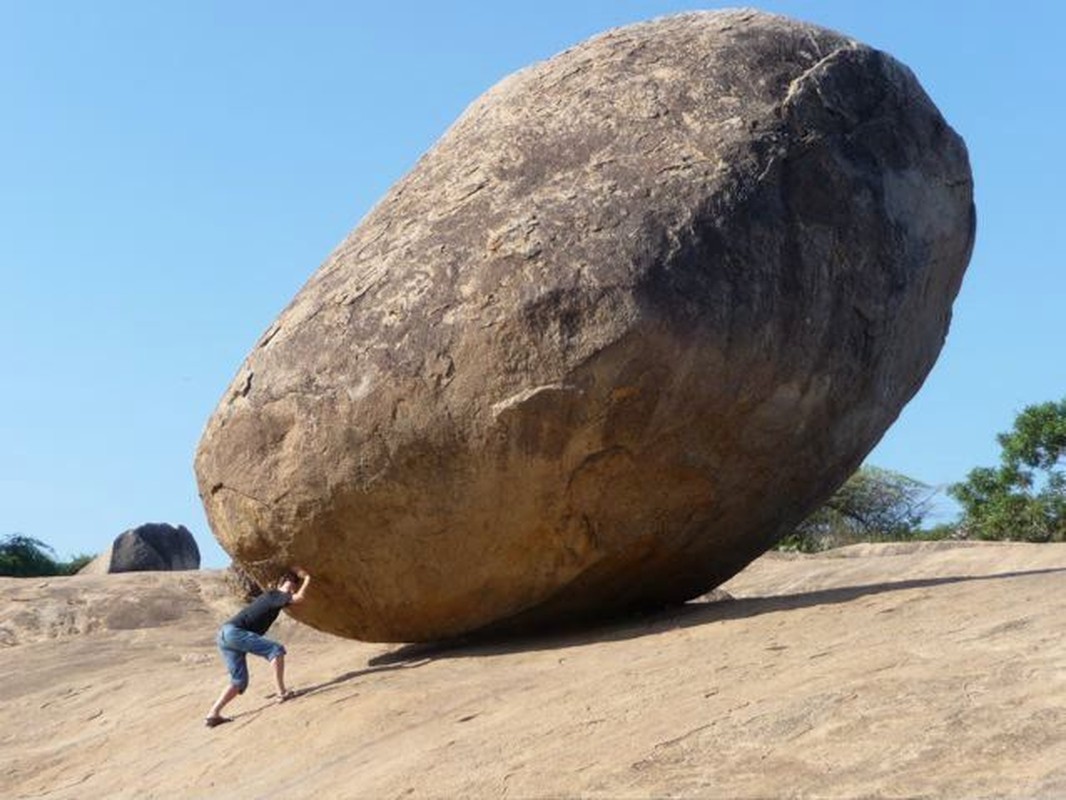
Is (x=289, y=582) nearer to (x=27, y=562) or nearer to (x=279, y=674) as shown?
(x=279, y=674)

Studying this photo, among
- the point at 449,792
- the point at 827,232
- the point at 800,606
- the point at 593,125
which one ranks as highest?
the point at 593,125

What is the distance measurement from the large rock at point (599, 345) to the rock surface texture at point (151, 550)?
12529 millimetres

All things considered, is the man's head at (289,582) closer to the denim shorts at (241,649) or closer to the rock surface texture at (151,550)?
the denim shorts at (241,649)

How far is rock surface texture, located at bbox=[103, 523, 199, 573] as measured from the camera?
67.0ft

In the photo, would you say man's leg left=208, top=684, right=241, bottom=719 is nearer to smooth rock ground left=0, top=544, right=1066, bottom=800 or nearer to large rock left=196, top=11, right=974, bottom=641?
smooth rock ground left=0, top=544, right=1066, bottom=800

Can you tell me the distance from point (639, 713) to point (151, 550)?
15.6 metres

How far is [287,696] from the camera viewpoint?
26.6 feet

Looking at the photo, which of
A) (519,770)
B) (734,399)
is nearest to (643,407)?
(734,399)

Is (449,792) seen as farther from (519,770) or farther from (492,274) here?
(492,274)

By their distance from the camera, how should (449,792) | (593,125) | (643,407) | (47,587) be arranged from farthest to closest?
(47,587) < (593,125) < (643,407) < (449,792)

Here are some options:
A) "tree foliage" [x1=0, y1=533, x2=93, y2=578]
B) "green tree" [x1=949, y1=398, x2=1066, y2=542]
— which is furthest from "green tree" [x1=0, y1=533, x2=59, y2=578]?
"green tree" [x1=949, y1=398, x2=1066, y2=542]

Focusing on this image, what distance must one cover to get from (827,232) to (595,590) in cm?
215

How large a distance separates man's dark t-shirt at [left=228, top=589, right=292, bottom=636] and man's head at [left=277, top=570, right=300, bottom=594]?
0.08 ft

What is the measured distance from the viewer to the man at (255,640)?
26.5ft
